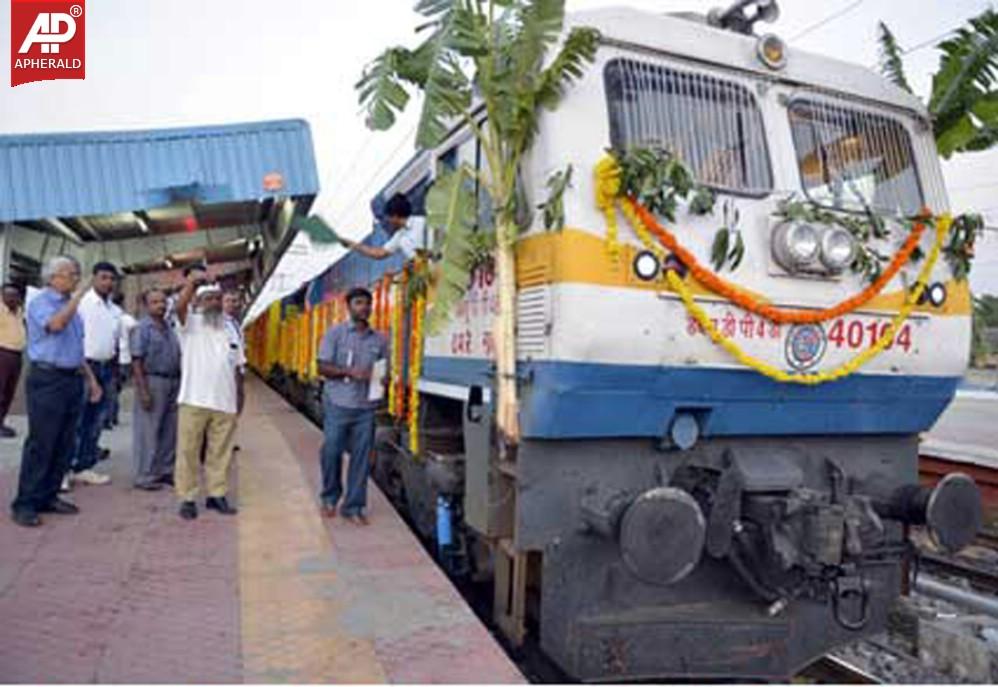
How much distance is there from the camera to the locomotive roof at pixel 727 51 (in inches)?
156

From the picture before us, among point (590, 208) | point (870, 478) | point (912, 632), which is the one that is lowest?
point (912, 632)

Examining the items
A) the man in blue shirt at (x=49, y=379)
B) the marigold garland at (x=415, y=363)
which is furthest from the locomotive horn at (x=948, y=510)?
the man in blue shirt at (x=49, y=379)

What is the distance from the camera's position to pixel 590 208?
12.0 ft

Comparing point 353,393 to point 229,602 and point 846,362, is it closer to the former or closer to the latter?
point 229,602

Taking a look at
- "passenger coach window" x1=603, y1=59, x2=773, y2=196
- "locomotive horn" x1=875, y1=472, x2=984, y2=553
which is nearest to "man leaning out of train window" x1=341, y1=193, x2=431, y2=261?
"passenger coach window" x1=603, y1=59, x2=773, y2=196

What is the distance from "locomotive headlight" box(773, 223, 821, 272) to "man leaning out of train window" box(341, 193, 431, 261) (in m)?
2.30

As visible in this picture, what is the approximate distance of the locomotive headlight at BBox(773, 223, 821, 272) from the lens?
13.0 ft

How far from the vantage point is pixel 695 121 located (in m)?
4.12

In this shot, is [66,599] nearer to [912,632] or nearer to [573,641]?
[573,641]

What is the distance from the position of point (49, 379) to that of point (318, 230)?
205 cm

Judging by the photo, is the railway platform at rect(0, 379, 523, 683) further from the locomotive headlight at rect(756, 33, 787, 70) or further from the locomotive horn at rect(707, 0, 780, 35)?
the locomotive horn at rect(707, 0, 780, 35)

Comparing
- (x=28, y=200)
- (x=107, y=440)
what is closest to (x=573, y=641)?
(x=107, y=440)

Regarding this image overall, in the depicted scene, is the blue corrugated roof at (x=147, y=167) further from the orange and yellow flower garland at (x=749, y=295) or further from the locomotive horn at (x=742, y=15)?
the orange and yellow flower garland at (x=749, y=295)

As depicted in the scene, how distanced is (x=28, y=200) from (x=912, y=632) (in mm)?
11516
